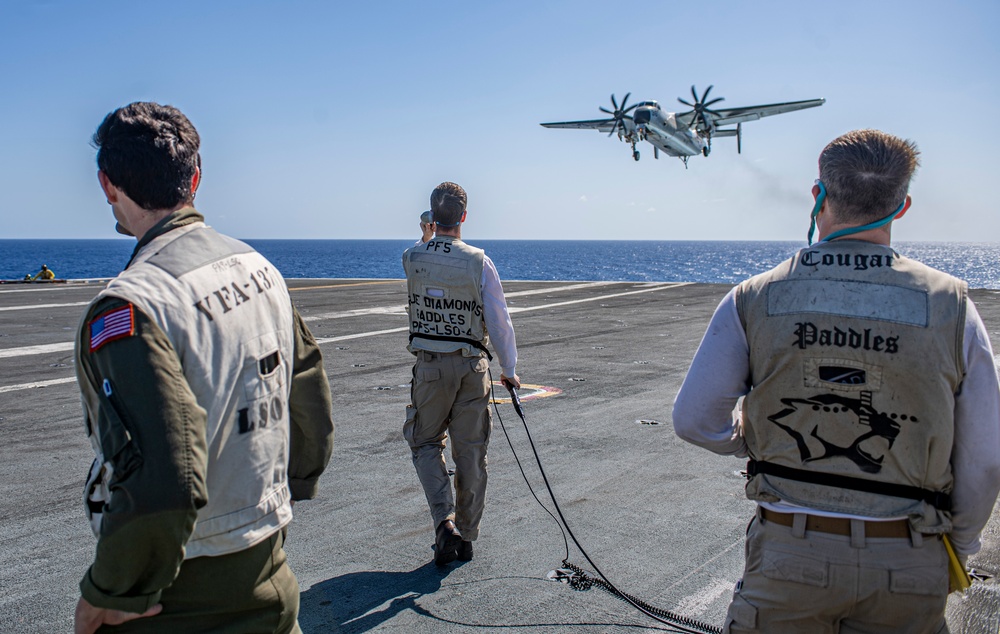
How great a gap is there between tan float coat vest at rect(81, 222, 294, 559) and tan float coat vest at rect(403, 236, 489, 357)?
2.70 m

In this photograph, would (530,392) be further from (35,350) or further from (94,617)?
(35,350)

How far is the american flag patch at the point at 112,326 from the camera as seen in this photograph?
68.8 inches

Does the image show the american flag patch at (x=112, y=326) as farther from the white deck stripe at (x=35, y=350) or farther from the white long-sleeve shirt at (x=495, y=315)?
the white deck stripe at (x=35, y=350)

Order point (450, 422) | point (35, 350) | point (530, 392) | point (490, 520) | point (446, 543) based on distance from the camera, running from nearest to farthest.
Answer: point (446, 543)
point (450, 422)
point (490, 520)
point (530, 392)
point (35, 350)

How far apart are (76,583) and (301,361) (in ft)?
8.94

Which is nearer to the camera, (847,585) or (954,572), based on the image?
(847,585)

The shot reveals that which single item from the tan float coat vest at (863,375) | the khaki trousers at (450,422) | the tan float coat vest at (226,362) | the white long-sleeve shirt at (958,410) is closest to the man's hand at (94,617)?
the tan float coat vest at (226,362)

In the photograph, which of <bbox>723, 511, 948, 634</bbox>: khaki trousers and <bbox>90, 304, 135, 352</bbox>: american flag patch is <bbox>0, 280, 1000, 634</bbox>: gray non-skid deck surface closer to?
<bbox>723, 511, 948, 634</bbox>: khaki trousers

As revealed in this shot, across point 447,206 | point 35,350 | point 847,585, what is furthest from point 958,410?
point 35,350

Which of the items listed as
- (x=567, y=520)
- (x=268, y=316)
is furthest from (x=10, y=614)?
(x=567, y=520)

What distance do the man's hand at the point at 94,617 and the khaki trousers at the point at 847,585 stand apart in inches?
66.5

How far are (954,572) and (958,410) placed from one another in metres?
0.48

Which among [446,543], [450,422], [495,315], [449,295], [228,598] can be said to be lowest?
[446,543]

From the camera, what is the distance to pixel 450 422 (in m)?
4.97
